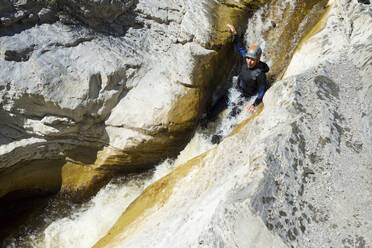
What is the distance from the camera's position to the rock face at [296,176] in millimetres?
2352

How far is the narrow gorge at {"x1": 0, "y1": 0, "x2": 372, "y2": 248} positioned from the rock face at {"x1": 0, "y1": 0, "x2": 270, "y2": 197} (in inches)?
0.9

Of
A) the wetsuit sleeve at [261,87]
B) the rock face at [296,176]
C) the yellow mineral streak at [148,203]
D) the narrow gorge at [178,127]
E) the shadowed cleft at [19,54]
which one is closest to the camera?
the rock face at [296,176]

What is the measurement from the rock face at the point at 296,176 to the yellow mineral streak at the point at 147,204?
11 centimetres

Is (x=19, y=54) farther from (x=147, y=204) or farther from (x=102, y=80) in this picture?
(x=147, y=204)

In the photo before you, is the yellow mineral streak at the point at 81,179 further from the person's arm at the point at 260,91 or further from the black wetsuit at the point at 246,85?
the person's arm at the point at 260,91

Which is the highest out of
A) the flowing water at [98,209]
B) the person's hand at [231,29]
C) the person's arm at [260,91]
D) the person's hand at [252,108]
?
the person's hand at [231,29]

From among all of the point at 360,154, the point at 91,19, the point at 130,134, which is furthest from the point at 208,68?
the point at 360,154

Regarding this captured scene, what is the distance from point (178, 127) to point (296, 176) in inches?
130

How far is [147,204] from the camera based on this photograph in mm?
4777

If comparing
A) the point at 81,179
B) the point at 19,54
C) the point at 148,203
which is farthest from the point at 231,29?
the point at 81,179

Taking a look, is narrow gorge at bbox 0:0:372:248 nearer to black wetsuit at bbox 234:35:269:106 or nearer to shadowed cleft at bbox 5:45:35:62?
shadowed cleft at bbox 5:45:35:62

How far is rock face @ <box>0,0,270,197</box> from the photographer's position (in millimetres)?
4809

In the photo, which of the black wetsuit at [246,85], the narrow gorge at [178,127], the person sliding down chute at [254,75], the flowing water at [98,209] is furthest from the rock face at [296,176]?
the flowing water at [98,209]

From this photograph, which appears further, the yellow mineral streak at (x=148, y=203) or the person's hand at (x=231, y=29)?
the person's hand at (x=231, y=29)
